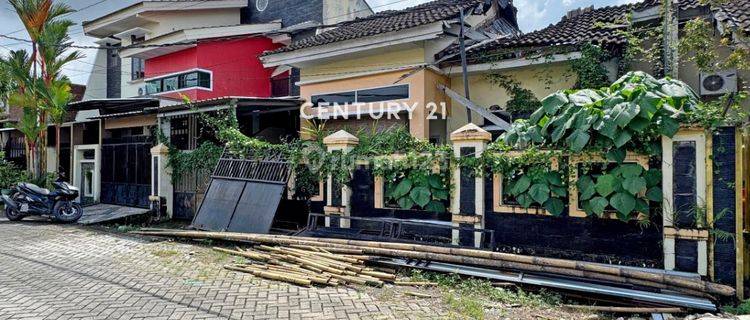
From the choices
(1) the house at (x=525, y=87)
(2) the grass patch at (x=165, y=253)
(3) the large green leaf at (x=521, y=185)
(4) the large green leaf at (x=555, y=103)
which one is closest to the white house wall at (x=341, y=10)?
(1) the house at (x=525, y=87)

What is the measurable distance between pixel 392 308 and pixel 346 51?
24.8 feet

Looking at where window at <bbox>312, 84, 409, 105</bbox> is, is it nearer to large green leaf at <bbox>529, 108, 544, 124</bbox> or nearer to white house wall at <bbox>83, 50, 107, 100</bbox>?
large green leaf at <bbox>529, 108, 544, 124</bbox>

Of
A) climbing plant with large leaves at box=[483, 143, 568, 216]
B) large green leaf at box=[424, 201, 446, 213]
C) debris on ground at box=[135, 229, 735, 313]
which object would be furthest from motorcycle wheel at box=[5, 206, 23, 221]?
climbing plant with large leaves at box=[483, 143, 568, 216]

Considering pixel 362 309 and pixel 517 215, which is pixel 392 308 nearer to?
pixel 362 309

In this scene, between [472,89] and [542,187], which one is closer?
[542,187]

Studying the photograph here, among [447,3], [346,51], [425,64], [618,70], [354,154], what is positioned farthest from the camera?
[447,3]

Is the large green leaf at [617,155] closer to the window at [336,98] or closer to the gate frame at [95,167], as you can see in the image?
the window at [336,98]

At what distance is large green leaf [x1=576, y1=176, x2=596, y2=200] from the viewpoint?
5543mm

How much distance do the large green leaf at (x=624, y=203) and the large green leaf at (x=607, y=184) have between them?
0.11 m

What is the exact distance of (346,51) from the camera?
35.4 feet

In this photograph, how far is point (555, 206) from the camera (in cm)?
590

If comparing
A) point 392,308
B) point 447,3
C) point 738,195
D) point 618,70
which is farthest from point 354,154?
point 447,3

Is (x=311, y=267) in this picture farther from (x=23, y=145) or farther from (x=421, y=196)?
(x=23, y=145)

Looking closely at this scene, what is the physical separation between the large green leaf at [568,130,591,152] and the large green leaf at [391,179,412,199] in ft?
8.50
